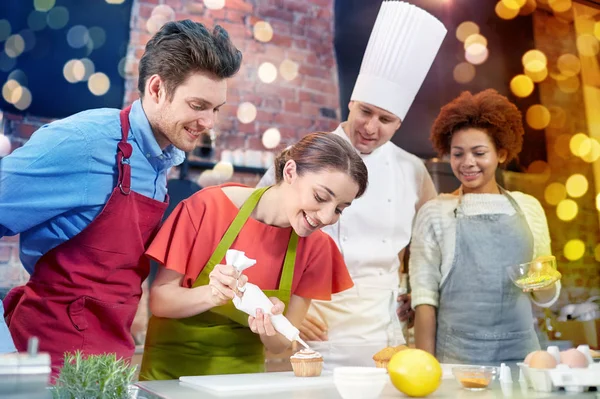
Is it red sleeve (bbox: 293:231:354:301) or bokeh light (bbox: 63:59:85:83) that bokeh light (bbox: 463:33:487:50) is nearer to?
red sleeve (bbox: 293:231:354:301)

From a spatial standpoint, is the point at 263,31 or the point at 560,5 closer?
the point at 263,31

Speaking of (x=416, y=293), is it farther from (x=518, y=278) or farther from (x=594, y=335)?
(x=594, y=335)

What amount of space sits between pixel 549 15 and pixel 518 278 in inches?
59.8

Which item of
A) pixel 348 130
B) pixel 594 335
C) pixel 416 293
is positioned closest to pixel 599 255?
pixel 594 335

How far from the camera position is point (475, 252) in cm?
253

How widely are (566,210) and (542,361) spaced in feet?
5.65

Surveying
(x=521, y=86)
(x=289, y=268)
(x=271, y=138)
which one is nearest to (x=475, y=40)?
(x=521, y=86)

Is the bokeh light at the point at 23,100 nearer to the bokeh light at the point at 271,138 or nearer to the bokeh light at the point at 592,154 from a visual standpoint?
the bokeh light at the point at 271,138

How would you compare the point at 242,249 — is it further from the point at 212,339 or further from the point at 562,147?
the point at 562,147

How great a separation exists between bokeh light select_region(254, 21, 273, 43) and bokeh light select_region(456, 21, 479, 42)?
1002 millimetres

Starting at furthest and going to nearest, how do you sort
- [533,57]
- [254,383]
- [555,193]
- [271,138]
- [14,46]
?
[533,57]
[555,193]
[271,138]
[14,46]
[254,383]

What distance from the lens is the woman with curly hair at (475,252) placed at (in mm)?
2480

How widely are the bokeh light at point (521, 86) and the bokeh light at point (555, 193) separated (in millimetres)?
470

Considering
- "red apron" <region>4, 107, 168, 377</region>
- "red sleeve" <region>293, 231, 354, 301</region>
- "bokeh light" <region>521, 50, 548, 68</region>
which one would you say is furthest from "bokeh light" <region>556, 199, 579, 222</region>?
"red apron" <region>4, 107, 168, 377</region>
